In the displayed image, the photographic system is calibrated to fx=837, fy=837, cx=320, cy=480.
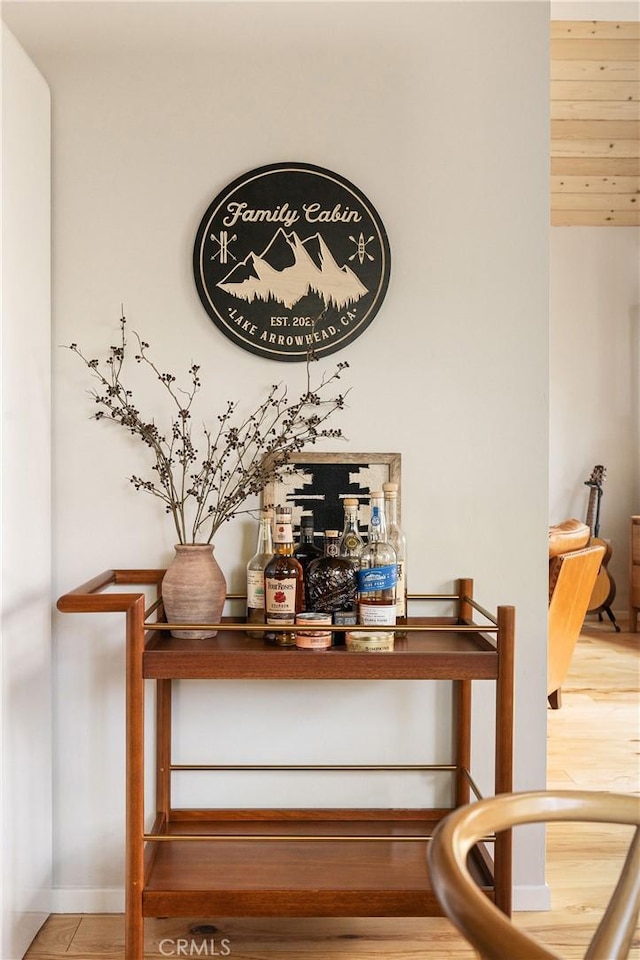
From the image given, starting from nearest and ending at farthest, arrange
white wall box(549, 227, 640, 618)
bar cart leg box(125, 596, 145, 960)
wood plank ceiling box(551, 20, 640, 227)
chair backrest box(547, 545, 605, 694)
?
bar cart leg box(125, 596, 145, 960)
chair backrest box(547, 545, 605, 694)
wood plank ceiling box(551, 20, 640, 227)
white wall box(549, 227, 640, 618)

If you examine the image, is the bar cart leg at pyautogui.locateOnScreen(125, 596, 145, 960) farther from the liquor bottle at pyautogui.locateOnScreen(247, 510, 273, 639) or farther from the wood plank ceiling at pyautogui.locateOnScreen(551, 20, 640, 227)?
the wood plank ceiling at pyautogui.locateOnScreen(551, 20, 640, 227)

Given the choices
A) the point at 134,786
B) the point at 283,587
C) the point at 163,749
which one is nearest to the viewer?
the point at 134,786

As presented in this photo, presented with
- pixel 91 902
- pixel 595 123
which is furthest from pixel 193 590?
pixel 595 123

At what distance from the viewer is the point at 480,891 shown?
2.32ft

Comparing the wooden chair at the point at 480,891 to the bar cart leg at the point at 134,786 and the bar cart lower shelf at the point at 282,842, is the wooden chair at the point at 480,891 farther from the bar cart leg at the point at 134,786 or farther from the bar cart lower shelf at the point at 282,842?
the bar cart leg at the point at 134,786

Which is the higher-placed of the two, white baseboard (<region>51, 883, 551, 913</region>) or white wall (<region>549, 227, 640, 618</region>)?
white wall (<region>549, 227, 640, 618</region>)

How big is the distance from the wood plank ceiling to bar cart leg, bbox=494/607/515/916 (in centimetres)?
318

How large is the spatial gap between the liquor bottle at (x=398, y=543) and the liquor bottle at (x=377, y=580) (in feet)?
0.18

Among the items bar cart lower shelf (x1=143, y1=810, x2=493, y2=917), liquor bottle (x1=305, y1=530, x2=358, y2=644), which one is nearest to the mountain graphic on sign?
liquor bottle (x1=305, y1=530, x2=358, y2=644)

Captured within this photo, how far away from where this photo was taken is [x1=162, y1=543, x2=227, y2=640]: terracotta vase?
178 centimetres

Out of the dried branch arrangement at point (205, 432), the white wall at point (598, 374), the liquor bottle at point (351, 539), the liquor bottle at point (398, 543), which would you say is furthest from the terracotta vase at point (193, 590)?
the white wall at point (598, 374)

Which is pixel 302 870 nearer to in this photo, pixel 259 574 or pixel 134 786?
pixel 134 786

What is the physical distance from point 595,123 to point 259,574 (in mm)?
4010

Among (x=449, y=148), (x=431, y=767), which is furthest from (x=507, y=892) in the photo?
(x=449, y=148)
